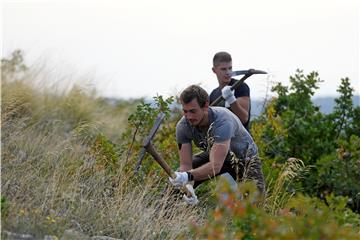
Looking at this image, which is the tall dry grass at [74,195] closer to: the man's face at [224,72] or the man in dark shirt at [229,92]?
the man in dark shirt at [229,92]

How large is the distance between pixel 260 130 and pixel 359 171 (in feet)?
4.11

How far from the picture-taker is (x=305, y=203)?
4477 mm

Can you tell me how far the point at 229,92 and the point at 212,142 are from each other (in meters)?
0.82

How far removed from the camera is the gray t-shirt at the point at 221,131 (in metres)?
7.31

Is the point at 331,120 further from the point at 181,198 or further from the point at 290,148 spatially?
the point at 181,198

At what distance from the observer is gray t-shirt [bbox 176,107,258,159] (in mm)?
7312

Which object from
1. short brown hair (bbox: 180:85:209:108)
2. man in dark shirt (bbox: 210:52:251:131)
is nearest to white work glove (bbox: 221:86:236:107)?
man in dark shirt (bbox: 210:52:251:131)

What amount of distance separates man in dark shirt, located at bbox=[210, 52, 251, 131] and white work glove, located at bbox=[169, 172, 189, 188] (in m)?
1.11

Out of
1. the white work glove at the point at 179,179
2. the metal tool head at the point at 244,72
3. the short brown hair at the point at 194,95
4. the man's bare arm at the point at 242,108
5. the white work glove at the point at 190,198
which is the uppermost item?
the metal tool head at the point at 244,72

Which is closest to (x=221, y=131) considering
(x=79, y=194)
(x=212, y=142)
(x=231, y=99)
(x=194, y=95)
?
(x=212, y=142)

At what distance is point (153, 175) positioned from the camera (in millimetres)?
8094

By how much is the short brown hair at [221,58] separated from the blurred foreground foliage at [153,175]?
601 millimetres

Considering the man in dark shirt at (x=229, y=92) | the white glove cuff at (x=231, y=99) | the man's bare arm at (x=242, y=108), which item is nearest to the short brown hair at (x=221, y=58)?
the man in dark shirt at (x=229, y=92)

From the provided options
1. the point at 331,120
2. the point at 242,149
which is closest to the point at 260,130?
the point at 331,120
